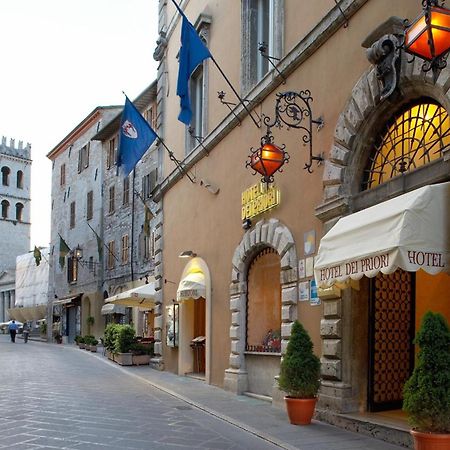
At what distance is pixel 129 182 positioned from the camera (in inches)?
1253

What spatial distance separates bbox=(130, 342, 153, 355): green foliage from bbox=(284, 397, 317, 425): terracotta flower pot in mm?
12553

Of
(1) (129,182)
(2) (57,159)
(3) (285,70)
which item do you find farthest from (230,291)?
(2) (57,159)

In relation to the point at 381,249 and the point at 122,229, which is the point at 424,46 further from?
the point at 122,229

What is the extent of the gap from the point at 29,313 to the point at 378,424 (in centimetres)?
4892

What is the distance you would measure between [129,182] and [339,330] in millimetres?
24229

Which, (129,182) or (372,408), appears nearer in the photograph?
(372,408)

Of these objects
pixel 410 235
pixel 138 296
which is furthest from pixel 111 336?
pixel 410 235

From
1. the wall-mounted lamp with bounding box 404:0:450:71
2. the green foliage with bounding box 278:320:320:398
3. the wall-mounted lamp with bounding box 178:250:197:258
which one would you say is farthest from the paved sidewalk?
the wall-mounted lamp with bounding box 404:0:450:71

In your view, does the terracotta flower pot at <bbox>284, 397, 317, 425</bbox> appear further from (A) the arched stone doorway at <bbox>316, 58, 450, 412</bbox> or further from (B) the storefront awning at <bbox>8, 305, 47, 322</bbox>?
(B) the storefront awning at <bbox>8, 305, 47, 322</bbox>

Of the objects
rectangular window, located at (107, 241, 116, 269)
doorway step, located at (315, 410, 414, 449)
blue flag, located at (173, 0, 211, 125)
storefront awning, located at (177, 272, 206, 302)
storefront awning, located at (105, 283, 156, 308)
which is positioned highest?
blue flag, located at (173, 0, 211, 125)

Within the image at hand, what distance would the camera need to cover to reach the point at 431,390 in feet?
18.5

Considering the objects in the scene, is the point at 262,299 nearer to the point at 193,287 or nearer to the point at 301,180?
the point at 193,287

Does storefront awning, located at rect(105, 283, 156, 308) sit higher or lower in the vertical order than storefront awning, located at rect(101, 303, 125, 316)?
higher

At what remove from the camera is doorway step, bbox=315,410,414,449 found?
23.4 ft
